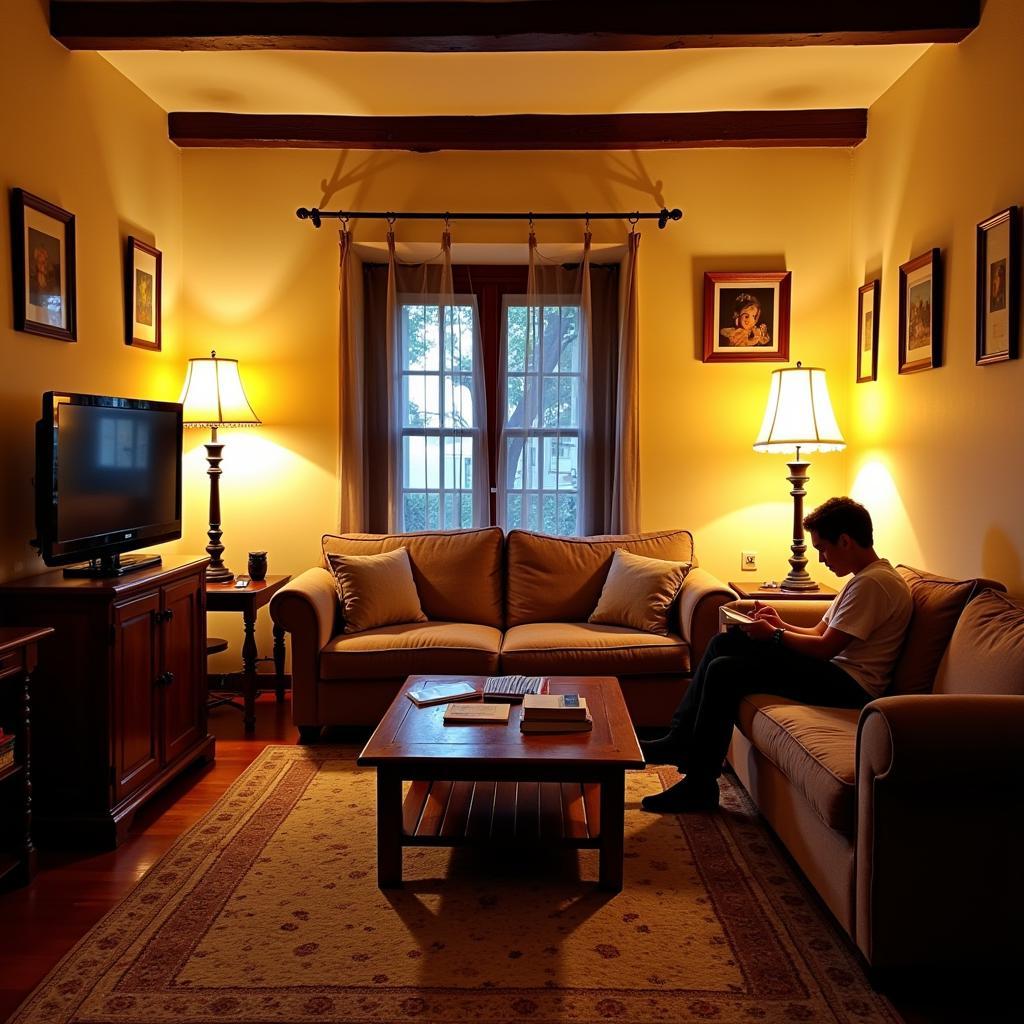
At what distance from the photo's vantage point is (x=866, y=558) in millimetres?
3035

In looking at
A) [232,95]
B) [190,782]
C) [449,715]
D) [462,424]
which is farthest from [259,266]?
[449,715]

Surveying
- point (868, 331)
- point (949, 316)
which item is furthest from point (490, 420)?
point (949, 316)

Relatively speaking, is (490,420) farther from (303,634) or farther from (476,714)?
(476,714)

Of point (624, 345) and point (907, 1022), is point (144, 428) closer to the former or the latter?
point (624, 345)

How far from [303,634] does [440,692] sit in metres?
1.01

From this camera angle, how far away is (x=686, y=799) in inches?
126

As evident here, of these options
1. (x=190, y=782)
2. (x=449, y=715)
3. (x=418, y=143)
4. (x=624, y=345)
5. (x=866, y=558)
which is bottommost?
(x=190, y=782)

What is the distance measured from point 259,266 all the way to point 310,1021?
3.77 m

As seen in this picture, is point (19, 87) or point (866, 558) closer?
point (866, 558)

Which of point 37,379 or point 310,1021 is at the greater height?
point 37,379

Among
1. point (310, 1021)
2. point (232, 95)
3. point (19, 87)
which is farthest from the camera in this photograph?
point (232, 95)

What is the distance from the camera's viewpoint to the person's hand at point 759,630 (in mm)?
3142

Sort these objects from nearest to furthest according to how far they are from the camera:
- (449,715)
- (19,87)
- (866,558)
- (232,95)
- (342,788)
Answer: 1. (449,715)
2. (866,558)
3. (19,87)
4. (342,788)
5. (232,95)

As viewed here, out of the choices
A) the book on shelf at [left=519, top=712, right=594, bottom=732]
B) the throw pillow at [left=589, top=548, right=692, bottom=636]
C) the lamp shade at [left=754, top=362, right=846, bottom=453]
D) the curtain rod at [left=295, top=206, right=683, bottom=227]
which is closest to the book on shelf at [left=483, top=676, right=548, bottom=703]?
the book on shelf at [left=519, top=712, right=594, bottom=732]
